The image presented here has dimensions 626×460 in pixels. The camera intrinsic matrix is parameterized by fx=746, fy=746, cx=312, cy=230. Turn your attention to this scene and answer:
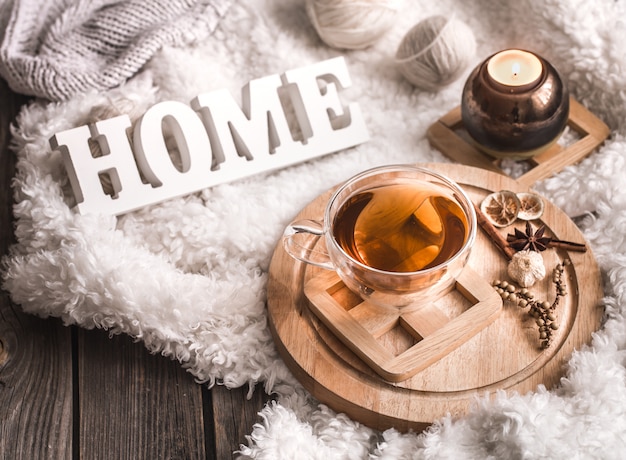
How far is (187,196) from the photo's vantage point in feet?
3.16

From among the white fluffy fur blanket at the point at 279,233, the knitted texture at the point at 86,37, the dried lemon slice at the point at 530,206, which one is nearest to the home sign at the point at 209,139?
the white fluffy fur blanket at the point at 279,233

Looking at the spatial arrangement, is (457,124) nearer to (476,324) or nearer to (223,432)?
(476,324)

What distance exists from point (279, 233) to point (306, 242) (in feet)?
0.20

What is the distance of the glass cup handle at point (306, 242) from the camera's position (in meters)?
0.78

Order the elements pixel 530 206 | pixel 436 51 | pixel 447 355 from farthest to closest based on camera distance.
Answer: pixel 436 51 → pixel 530 206 → pixel 447 355

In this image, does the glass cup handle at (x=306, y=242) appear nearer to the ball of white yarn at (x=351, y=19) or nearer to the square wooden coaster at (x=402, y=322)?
the square wooden coaster at (x=402, y=322)

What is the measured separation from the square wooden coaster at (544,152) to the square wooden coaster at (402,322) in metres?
0.21

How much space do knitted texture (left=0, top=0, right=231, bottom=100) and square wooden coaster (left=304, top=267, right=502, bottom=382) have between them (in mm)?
465

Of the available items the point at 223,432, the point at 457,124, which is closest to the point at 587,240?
the point at 457,124

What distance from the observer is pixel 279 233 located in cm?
90

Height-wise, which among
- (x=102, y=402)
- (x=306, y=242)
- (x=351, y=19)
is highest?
(x=351, y=19)

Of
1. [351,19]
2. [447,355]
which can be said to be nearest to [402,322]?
[447,355]

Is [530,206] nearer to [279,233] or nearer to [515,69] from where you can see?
[515,69]

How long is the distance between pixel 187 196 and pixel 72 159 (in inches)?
5.9
